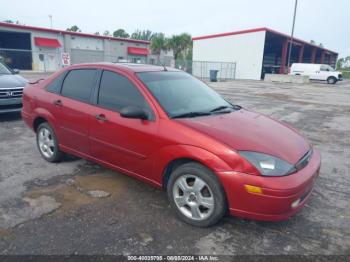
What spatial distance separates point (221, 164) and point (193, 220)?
71 centimetres

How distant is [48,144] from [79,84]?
1.19 metres

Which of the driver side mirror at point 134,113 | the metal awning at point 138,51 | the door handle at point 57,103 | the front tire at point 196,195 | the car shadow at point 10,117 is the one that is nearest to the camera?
the front tire at point 196,195

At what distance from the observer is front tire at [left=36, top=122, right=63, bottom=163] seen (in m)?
4.58

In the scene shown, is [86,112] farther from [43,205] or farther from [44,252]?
[44,252]

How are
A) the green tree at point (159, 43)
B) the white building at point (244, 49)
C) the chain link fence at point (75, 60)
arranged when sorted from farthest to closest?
1. the green tree at point (159, 43)
2. the white building at point (244, 49)
3. the chain link fence at point (75, 60)

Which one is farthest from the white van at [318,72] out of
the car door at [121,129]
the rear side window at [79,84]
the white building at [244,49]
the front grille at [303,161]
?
the car door at [121,129]

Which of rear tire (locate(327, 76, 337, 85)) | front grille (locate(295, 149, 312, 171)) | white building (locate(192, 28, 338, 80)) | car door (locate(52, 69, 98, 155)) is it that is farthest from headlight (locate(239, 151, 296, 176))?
rear tire (locate(327, 76, 337, 85))

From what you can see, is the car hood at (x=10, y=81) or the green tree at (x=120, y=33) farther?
the green tree at (x=120, y=33)

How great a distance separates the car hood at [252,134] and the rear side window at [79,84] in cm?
159

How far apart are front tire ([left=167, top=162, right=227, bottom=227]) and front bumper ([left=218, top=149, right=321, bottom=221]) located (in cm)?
11

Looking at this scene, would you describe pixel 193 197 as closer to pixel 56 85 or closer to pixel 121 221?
pixel 121 221

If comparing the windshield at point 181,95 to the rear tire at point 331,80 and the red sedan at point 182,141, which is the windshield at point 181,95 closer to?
the red sedan at point 182,141

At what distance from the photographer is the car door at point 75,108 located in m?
4.01

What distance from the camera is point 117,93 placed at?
3748mm
